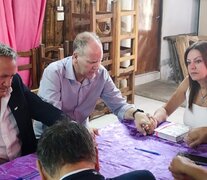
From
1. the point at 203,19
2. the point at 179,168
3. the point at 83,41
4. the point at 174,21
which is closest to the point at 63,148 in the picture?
the point at 179,168

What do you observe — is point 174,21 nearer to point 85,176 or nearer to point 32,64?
point 32,64

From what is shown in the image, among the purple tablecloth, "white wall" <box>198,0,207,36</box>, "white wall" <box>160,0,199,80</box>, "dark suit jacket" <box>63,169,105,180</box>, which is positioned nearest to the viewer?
"dark suit jacket" <box>63,169,105,180</box>

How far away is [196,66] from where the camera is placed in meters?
2.20

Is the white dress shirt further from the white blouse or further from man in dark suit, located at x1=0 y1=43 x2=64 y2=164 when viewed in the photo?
the white blouse

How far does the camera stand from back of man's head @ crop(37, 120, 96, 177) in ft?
2.93

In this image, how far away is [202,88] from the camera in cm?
223

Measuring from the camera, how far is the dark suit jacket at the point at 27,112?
184cm

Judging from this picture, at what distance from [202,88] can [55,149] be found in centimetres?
152

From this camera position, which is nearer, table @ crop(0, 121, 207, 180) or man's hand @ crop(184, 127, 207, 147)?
table @ crop(0, 121, 207, 180)

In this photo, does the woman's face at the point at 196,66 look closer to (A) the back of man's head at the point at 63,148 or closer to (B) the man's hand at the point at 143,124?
(B) the man's hand at the point at 143,124

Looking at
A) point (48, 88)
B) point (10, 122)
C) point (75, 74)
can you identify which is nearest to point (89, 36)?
Answer: point (75, 74)

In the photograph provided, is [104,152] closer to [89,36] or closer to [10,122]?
[10,122]

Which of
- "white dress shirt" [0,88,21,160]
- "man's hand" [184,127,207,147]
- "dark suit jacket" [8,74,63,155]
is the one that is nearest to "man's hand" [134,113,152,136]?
"man's hand" [184,127,207,147]

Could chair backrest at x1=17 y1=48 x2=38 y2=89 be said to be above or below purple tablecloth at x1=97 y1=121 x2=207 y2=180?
above
